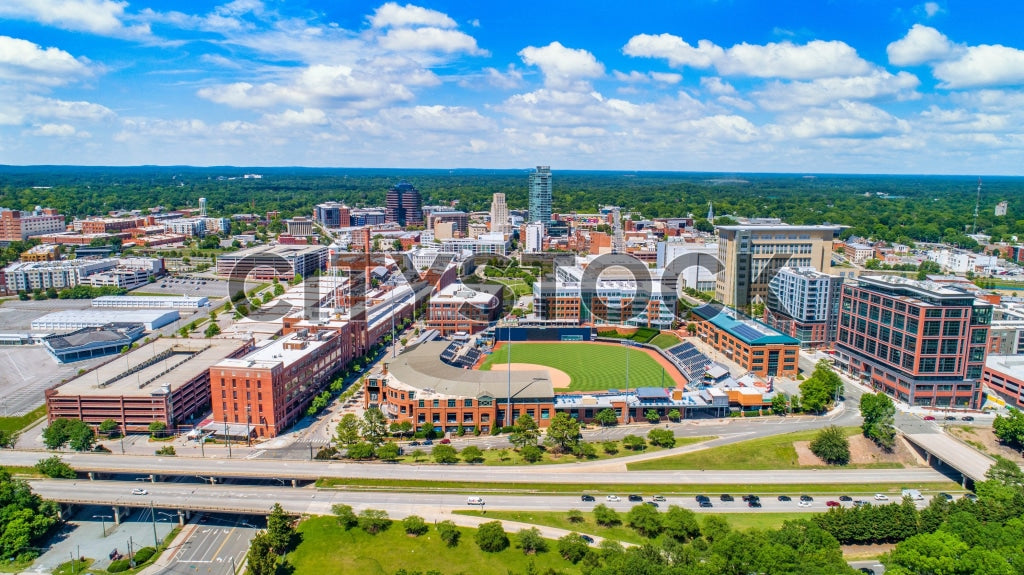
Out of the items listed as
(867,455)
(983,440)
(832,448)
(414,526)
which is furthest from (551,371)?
(983,440)

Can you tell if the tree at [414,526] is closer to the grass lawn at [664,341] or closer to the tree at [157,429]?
the tree at [157,429]

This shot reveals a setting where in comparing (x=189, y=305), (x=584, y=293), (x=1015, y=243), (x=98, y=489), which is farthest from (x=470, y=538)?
(x=1015, y=243)

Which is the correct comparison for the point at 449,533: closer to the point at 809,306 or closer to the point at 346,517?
the point at 346,517

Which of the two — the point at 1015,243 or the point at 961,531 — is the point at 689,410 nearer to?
the point at 961,531

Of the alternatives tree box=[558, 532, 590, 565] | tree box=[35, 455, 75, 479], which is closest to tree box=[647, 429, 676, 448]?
tree box=[558, 532, 590, 565]

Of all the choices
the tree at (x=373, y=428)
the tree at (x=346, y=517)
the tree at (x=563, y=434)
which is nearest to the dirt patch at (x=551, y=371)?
the tree at (x=563, y=434)

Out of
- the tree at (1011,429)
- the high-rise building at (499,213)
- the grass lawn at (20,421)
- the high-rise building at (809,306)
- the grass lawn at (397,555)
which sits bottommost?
the grass lawn at (397,555)

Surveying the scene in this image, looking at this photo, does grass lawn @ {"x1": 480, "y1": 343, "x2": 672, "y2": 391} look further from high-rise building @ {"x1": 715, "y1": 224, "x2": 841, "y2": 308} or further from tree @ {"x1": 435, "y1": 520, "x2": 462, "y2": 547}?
tree @ {"x1": 435, "y1": 520, "x2": 462, "y2": 547}
